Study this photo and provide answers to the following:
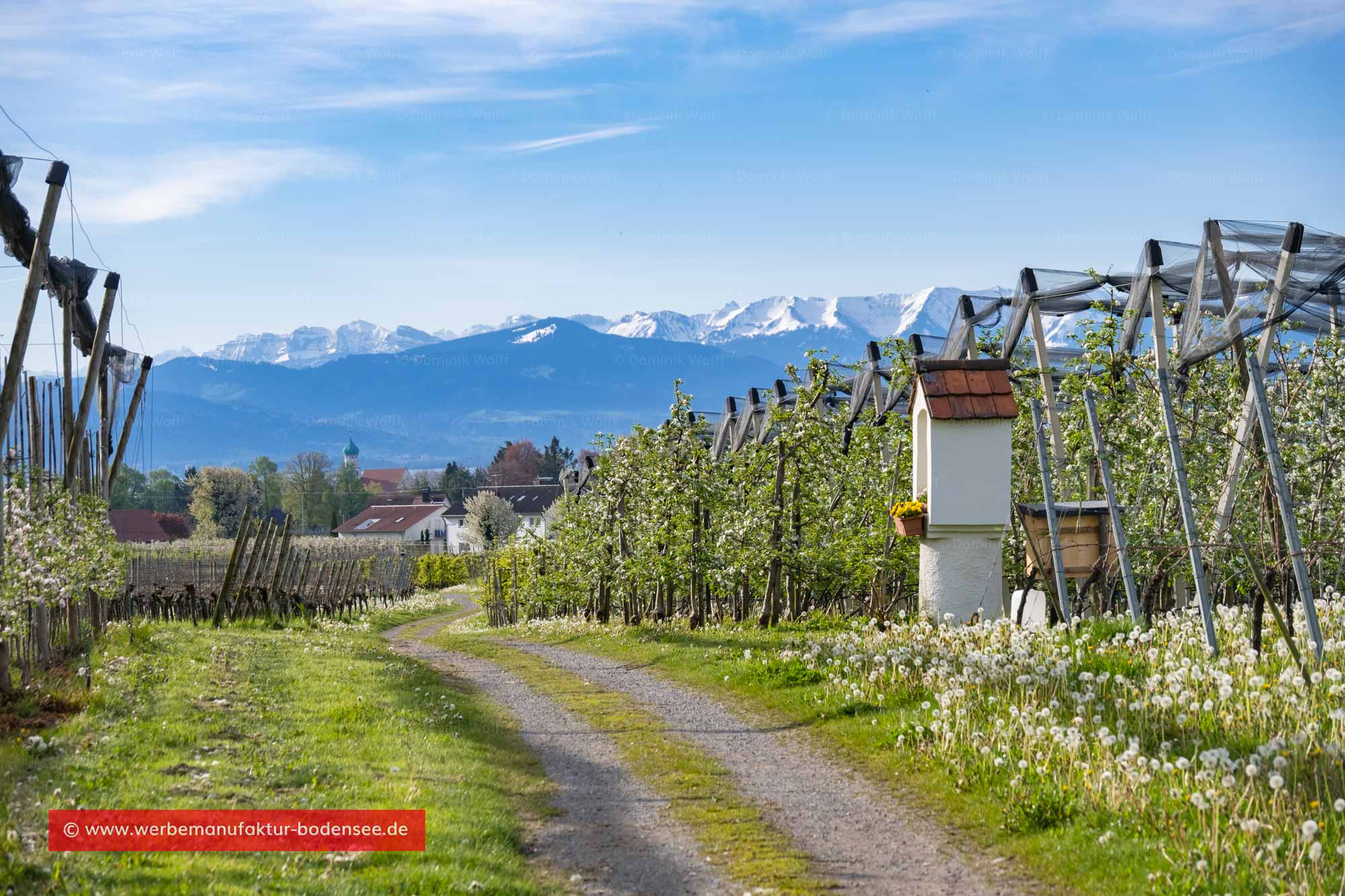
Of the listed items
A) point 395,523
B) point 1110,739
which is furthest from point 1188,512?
point 395,523

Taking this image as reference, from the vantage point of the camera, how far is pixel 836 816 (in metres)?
7.91

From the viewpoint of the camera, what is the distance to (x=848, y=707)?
11.1m

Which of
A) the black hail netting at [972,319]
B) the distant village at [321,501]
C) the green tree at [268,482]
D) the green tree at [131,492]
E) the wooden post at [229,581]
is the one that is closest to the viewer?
the black hail netting at [972,319]

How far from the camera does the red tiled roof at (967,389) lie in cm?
1456

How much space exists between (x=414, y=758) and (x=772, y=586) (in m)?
11.4

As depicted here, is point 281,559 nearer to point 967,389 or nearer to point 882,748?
point 967,389

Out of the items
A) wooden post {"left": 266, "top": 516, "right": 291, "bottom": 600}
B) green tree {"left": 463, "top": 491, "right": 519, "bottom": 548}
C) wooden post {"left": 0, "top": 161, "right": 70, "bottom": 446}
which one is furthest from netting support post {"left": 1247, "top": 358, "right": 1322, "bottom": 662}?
green tree {"left": 463, "top": 491, "right": 519, "bottom": 548}

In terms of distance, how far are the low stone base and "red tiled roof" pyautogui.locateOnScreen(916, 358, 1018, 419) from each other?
155cm

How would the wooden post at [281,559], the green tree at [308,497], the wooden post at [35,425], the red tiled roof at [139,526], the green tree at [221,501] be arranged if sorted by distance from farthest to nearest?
1. the green tree at [308,497]
2. the green tree at [221,501]
3. the red tiled roof at [139,526]
4. the wooden post at [281,559]
5. the wooden post at [35,425]

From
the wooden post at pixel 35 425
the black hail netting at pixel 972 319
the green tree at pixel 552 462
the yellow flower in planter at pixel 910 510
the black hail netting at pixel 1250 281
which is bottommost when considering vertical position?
the yellow flower in planter at pixel 910 510

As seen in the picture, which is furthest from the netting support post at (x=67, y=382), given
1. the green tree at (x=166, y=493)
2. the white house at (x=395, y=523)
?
the green tree at (x=166, y=493)

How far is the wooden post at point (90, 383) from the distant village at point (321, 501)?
7989 centimetres

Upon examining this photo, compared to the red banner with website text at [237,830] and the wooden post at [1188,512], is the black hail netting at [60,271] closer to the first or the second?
the red banner with website text at [237,830]

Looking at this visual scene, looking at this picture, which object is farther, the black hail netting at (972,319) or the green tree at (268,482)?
the green tree at (268,482)
